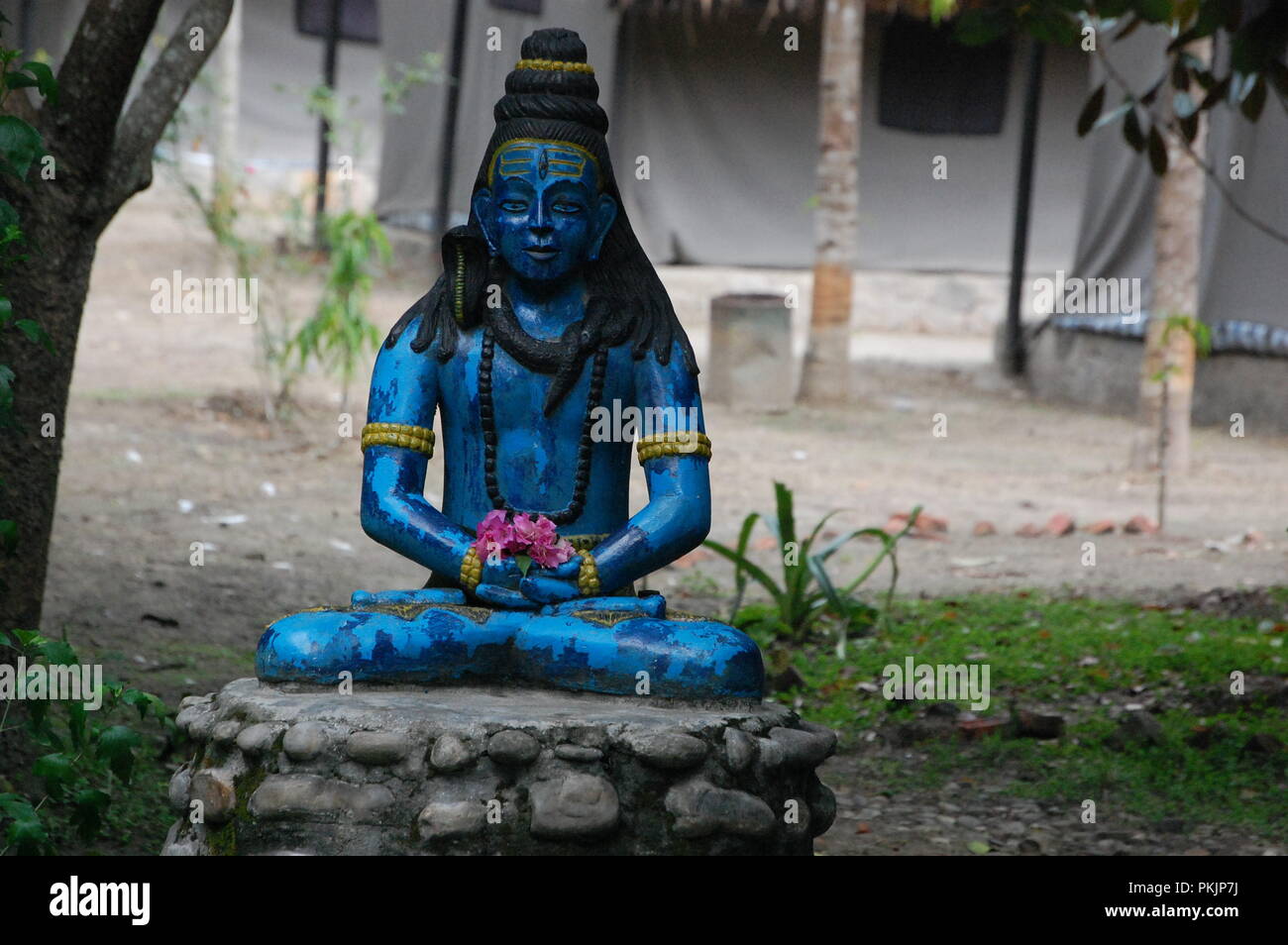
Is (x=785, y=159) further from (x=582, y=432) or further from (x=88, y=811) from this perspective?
(x=88, y=811)

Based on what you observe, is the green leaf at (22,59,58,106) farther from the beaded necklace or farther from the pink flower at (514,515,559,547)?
the pink flower at (514,515,559,547)

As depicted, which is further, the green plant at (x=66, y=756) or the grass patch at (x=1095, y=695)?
the grass patch at (x=1095, y=695)

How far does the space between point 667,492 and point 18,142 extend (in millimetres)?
1450

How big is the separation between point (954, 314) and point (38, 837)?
1342cm

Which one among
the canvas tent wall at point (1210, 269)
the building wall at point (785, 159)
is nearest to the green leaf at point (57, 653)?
the canvas tent wall at point (1210, 269)

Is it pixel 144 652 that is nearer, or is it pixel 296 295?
pixel 144 652

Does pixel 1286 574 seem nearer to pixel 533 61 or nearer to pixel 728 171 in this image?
pixel 533 61

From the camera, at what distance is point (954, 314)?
1558cm

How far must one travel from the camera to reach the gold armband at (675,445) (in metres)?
3.48

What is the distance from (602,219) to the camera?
3619 millimetres

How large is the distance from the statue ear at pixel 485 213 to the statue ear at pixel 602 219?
215 millimetres

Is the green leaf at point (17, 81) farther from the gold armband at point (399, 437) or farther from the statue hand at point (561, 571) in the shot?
the statue hand at point (561, 571)

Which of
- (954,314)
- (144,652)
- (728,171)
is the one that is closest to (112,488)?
(144,652)

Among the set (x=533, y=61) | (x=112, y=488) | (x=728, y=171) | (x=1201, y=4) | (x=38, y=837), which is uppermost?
(x=728, y=171)
